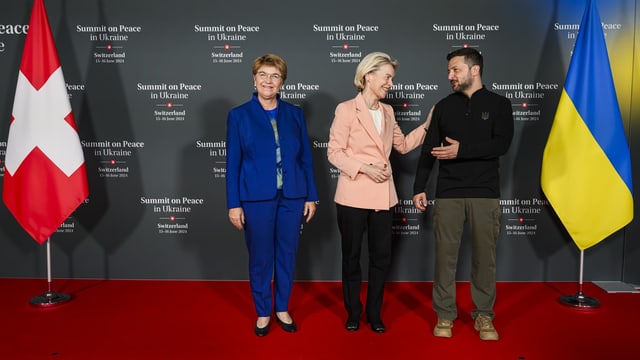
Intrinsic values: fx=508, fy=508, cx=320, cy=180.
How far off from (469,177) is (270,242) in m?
1.18

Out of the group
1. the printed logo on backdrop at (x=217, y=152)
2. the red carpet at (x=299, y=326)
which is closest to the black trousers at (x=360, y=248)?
the red carpet at (x=299, y=326)

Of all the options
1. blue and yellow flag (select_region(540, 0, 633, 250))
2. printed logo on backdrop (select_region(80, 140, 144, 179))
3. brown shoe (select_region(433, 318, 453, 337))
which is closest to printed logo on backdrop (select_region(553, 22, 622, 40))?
blue and yellow flag (select_region(540, 0, 633, 250))

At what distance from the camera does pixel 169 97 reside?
13.0 ft

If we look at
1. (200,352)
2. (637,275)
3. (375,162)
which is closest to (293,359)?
(200,352)

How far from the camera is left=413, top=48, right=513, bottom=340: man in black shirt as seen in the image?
279cm

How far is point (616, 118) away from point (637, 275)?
4.41 feet

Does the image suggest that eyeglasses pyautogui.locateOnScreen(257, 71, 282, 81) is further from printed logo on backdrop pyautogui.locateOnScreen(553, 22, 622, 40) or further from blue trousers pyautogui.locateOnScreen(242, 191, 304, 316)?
printed logo on backdrop pyautogui.locateOnScreen(553, 22, 622, 40)

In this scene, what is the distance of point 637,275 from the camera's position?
155 inches

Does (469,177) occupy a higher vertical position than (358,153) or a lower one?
lower

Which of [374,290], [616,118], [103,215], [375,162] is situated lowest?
[374,290]

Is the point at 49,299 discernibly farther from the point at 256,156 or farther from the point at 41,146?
the point at 256,156

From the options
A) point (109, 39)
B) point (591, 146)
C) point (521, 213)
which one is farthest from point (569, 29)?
point (109, 39)

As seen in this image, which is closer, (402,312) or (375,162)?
(375,162)

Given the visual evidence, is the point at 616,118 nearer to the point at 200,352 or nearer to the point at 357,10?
the point at 357,10
